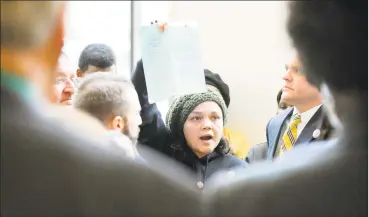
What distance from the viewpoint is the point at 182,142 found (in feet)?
2.89

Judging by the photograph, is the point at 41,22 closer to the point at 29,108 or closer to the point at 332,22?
the point at 29,108

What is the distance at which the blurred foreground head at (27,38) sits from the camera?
2.66ft

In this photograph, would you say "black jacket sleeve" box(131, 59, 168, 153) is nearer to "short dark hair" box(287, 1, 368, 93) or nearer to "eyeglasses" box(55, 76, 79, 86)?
"eyeglasses" box(55, 76, 79, 86)

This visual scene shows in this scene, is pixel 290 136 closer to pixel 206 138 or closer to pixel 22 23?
pixel 206 138

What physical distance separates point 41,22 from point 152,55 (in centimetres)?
18

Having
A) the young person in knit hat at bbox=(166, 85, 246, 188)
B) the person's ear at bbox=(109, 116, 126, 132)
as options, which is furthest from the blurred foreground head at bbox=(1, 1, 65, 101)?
the young person in knit hat at bbox=(166, 85, 246, 188)

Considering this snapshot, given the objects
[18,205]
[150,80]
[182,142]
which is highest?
[150,80]

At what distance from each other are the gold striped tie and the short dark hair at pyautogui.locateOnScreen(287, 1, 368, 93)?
69 millimetres

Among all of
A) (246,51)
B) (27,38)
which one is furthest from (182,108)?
(27,38)

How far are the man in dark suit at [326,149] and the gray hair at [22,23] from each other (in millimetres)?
367

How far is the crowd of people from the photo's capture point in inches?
32.2

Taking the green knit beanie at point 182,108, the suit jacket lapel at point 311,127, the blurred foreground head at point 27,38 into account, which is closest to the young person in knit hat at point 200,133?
the green knit beanie at point 182,108

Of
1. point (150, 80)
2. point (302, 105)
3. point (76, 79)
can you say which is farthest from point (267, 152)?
point (76, 79)

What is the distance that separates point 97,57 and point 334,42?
39 centimetres
